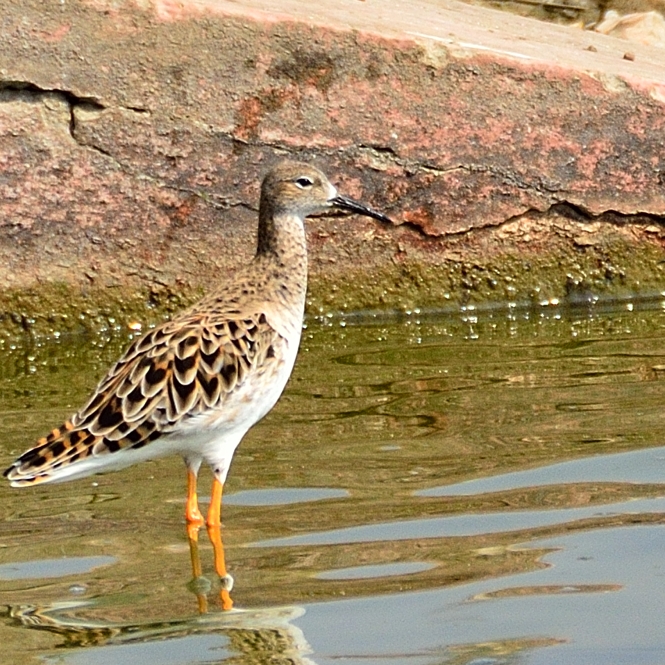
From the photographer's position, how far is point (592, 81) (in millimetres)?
8312

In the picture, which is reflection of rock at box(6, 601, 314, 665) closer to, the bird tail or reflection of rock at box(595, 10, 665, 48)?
the bird tail

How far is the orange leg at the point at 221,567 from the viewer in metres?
4.58

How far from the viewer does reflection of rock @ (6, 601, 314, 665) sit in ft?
13.6

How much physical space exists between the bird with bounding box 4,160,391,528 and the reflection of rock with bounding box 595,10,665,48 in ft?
20.0

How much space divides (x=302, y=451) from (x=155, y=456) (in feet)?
2.74

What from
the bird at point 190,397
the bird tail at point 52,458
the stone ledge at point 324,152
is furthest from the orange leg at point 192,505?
the stone ledge at point 324,152

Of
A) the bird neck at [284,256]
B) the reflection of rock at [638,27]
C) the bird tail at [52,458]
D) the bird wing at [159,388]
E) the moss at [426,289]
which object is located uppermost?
the reflection of rock at [638,27]

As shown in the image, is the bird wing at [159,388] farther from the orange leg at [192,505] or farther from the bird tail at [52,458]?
the orange leg at [192,505]

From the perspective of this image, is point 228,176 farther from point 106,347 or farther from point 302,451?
point 302,451

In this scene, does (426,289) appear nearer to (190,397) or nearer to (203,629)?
(190,397)

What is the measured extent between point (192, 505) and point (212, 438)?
22 centimetres

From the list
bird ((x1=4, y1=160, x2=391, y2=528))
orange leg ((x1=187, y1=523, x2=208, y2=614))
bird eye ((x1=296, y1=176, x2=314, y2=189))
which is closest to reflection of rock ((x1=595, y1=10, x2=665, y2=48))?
bird eye ((x1=296, y1=176, x2=314, y2=189))

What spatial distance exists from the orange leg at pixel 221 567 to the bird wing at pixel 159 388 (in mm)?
354

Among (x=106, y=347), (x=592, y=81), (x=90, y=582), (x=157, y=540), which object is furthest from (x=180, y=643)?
(x=592, y=81)
